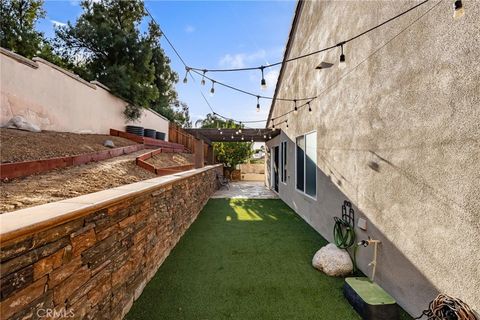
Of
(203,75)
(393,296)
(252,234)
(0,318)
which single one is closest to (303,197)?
(252,234)

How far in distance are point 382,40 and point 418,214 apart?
2114 millimetres

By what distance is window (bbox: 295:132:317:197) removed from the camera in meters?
5.36

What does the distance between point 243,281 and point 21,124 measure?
17.3ft

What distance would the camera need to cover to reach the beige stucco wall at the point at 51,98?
434 cm

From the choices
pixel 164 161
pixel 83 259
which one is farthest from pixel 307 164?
pixel 83 259

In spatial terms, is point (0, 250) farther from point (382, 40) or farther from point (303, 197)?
point (303, 197)

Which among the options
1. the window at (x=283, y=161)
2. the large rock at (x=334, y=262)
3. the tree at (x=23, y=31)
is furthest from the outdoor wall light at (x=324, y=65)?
the tree at (x=23, y=31)

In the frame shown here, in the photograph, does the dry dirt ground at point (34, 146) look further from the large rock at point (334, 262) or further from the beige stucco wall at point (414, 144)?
the beige stucco wall at point (414, 144)

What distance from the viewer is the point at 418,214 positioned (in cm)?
222

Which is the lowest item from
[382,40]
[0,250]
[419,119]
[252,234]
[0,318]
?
[252,234]

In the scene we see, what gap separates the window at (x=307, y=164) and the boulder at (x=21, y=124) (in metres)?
6.19

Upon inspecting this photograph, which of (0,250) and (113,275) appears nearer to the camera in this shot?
(0,250)

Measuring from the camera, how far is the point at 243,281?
9.57ft

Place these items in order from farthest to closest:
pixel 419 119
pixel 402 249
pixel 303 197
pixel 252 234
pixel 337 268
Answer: pixel 303 197, pixel 252 234, pixel 337 268, pixel 402 249, pixel 419 119
